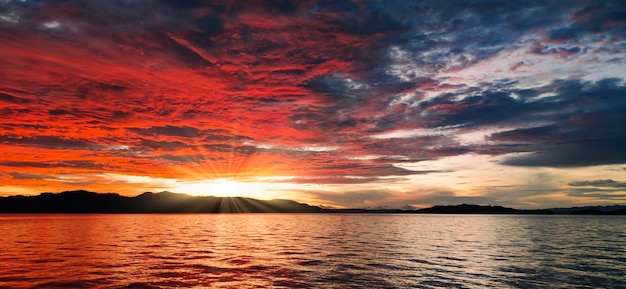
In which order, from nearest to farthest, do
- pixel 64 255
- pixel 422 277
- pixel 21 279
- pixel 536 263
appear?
pixel 21 279, pixel 422 277, pixel 536 263, pixel 64 255

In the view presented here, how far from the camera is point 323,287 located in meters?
29.6

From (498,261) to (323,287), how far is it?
79.2ft

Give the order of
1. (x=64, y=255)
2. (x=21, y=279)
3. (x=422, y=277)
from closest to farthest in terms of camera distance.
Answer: (x=21, y=279), (x=422, y=277), (x=64, y=255)

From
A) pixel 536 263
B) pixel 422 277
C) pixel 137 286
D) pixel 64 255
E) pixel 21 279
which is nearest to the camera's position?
pixel 137 286

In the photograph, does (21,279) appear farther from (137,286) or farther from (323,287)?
(323,287)

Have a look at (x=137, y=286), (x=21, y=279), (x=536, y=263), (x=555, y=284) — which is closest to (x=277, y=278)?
(x=137, y=286)

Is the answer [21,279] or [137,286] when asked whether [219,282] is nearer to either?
[137,286]

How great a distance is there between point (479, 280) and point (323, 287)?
12889mm

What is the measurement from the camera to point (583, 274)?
35938 mm

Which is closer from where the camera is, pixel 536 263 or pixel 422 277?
pixel 422 277

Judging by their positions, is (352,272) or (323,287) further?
(352,272)

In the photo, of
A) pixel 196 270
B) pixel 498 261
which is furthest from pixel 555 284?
pixel 196 270

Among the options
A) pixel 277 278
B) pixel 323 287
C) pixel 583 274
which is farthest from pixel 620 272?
pixel 277 278

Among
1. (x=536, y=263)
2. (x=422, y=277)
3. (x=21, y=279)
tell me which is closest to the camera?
(x=21, y=279)
